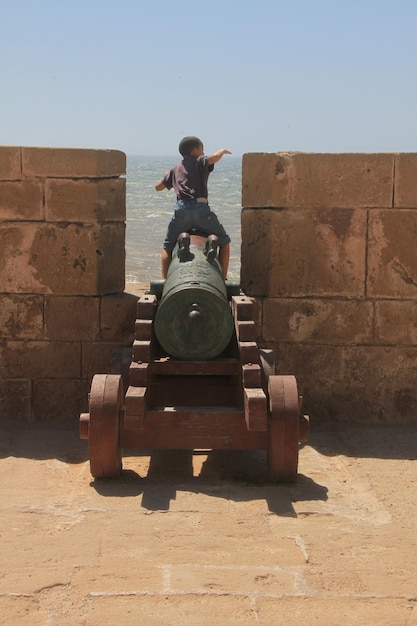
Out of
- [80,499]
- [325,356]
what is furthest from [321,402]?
[80,499]

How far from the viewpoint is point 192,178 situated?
699 cm

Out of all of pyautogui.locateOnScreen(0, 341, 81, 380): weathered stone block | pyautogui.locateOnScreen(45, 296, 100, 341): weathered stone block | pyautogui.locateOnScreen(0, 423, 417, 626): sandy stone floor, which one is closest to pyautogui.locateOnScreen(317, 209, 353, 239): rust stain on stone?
pyautogui.locateOnScreen(0, 423, 417, 626): sandy stone floor

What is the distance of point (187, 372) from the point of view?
19.1 feet

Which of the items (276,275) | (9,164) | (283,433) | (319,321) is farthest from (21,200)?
(283,433)

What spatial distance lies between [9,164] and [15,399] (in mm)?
1802

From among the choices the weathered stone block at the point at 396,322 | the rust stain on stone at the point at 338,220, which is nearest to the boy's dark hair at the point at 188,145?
the rust stain on stone at the point at 338,220

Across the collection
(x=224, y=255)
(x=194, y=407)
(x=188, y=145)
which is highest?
(x=188, y=145)

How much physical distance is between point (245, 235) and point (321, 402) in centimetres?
141

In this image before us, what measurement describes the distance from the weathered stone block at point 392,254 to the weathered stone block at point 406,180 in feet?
0.25

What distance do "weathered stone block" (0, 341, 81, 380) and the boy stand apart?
0.96 metres

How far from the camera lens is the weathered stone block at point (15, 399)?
7109 millimetres

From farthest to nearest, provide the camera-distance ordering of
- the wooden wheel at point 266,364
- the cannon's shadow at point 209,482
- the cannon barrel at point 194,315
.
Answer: the wooden wheel at point 266,364, the cannon barrel at point 194,315, the cannon's shadow at point 209,482

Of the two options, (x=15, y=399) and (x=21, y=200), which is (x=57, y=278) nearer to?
(x=21, y=200)

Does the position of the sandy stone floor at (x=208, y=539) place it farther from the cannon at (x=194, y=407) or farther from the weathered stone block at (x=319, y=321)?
the weathered stone block at (x=319, y=321)
